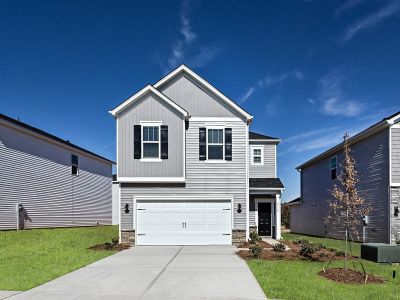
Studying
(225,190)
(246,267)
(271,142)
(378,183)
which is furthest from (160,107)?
(378,183)

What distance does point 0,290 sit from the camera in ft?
26.8

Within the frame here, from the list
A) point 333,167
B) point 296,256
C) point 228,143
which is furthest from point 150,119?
point 333,167

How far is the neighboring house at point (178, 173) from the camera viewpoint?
17.7 m

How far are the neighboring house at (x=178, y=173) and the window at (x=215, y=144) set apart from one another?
0.05 metres

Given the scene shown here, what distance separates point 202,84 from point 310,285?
40.1ft

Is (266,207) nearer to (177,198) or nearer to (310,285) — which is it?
(177,198)

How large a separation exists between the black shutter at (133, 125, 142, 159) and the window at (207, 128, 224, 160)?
329 centimetres

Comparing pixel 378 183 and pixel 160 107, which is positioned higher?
pixel 160 107

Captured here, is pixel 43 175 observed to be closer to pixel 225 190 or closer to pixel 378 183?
pixel 225 190

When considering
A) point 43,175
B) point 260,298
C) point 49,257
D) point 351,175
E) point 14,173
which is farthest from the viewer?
point 43,175

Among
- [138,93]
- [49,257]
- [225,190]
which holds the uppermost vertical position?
[138,93]

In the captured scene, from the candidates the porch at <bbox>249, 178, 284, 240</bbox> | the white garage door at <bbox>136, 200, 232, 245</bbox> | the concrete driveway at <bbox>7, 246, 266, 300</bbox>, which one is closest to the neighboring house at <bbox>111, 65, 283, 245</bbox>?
the white garage door at <bbox>136, 200, 232, 245</bbox>

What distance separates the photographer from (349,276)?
9.48 meters

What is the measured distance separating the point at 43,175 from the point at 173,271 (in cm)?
1695
